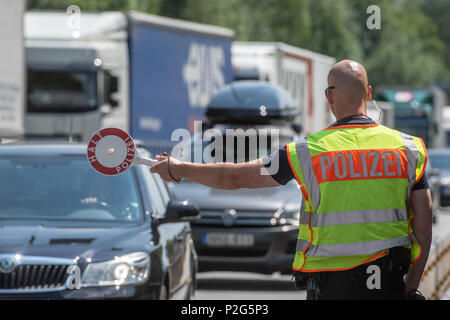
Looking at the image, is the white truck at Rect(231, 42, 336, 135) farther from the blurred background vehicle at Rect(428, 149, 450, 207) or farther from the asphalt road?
the asphalt road

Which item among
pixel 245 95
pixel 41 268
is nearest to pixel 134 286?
pixel 41 268

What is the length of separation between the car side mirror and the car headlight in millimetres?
647

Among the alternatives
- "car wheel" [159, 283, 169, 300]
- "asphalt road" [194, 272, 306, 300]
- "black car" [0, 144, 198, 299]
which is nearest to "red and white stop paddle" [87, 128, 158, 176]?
"black car" [0, 144, 198, 299]

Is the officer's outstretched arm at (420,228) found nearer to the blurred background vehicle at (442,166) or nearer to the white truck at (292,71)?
the white truck at (292,71)

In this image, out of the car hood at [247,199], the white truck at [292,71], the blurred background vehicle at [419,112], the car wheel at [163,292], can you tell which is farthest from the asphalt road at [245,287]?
the blurred background vehicle at [419,112]

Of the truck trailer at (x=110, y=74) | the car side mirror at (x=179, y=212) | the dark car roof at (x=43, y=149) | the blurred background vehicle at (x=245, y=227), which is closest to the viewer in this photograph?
the car side mirror at (x=179, y=212)

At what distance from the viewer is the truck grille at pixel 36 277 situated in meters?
7.24

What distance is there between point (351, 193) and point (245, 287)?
9077 millimetres

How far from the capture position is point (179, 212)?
8.44m

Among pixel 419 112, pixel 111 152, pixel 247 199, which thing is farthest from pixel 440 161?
pixel 111 152

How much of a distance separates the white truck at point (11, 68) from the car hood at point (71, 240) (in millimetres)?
10707

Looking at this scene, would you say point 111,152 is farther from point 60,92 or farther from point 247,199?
point 60,92

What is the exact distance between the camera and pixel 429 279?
11336 millimetres

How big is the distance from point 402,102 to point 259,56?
23487mm
